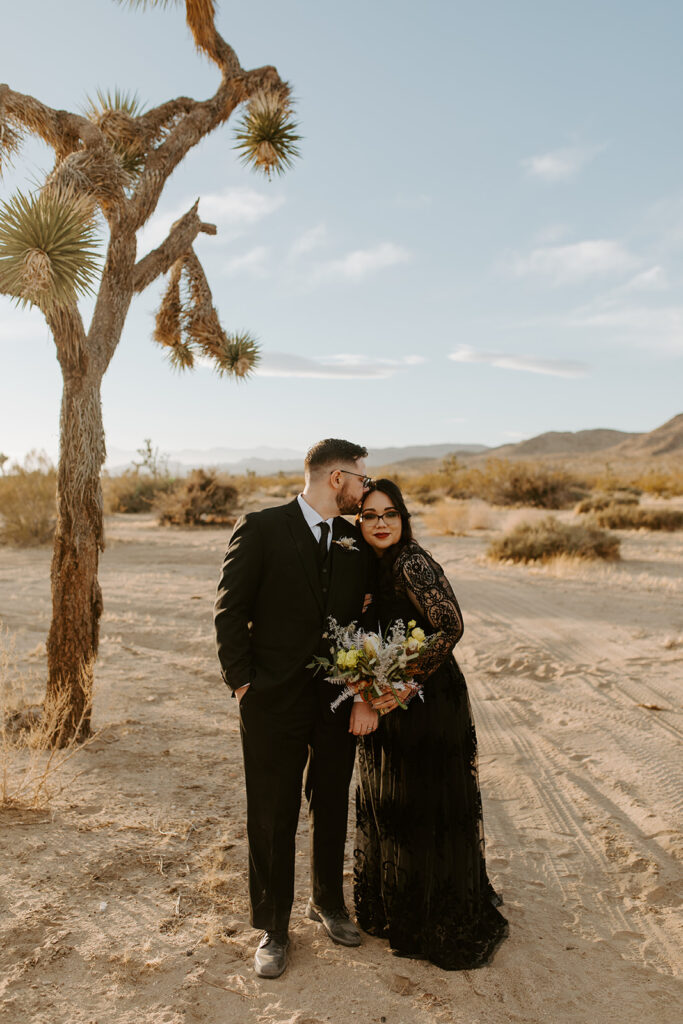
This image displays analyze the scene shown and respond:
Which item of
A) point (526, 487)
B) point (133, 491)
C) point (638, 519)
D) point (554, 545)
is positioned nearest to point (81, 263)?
point (554, 545)

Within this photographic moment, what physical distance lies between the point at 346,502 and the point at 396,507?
0.72ft

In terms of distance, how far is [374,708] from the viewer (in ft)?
9.67

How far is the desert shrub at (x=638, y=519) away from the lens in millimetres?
19656

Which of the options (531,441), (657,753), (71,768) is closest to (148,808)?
(71,768)

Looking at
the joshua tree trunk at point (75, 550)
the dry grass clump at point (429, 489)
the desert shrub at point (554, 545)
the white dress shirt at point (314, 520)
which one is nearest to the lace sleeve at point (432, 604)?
the white dress shirt at point (314, 520)

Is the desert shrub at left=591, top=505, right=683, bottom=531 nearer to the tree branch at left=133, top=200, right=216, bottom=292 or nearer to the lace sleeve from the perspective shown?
the tree branch at left=133, top=200, right=216, bottom=292

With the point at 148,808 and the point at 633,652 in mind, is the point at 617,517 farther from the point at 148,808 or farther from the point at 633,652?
the point at 148,808

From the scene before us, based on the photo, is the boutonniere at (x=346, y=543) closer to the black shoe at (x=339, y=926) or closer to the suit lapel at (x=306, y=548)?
the suit lapel at (x=306, y=548)

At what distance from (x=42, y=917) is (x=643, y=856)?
3025 mm

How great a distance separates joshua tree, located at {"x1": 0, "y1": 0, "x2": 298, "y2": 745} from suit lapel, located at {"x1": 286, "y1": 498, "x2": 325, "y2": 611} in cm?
229

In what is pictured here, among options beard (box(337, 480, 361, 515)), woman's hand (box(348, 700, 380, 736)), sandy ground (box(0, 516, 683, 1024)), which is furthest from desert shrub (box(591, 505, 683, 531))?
woman's hand (box(348, 700, 380, 736))

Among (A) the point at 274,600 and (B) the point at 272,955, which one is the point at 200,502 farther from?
(B) the point at 272,955

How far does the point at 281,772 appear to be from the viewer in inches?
121

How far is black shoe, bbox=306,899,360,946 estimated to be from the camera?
3.14m
